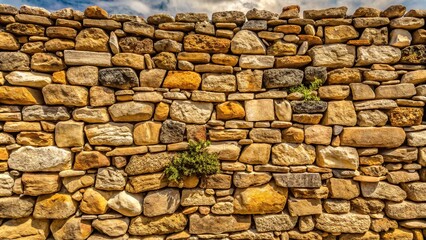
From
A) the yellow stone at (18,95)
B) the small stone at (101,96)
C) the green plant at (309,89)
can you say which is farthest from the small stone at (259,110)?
the yellow stone at (18,95)

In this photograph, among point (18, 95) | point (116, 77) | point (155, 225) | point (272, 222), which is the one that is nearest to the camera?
point (18, 95)

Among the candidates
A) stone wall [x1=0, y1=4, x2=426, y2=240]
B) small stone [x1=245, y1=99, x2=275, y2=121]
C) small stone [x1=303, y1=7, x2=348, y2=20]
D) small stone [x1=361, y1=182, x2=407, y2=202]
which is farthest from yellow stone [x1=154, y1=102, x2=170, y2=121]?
small stone [x1=361, y1=182, x2=407, y2=202]

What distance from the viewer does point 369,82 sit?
2734 mm

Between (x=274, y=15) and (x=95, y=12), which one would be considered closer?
(x=95, y=12)

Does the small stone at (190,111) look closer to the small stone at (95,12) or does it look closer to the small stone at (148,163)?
the small stone at (148,163)

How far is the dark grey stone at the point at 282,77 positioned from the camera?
273 centimetres

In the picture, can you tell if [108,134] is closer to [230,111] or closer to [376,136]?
[230,111]

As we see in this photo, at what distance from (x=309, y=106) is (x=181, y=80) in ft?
5.25

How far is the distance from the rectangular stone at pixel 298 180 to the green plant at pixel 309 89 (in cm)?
95

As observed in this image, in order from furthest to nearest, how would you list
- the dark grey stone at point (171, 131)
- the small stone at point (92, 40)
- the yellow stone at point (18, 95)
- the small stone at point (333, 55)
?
the small stone at point (333, 55)
the dark grey stone at point (171, 131)
the small stone at point (92, 40)
the yellow stone at point (18, 95)

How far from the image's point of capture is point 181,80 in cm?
269

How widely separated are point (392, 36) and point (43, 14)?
417 centimetres

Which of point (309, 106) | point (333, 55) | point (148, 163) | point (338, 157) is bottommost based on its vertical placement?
point (148, 163)

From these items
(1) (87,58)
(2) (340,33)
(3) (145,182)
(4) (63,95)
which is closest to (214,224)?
(3) (145,182)
